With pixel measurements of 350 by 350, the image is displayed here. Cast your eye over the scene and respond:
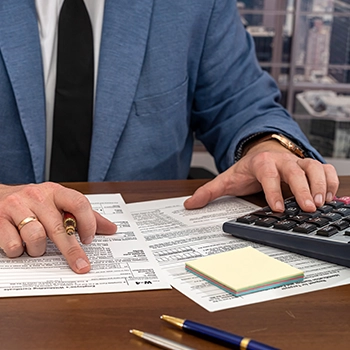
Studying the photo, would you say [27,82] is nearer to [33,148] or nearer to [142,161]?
[33,148]

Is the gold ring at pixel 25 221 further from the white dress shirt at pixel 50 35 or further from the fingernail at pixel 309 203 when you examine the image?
the white dress shirt at pixel 50 35

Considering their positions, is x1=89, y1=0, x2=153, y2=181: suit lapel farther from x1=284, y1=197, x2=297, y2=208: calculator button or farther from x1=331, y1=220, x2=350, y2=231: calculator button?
x1=331, y1=220, x2=350, y2=231: calculator button

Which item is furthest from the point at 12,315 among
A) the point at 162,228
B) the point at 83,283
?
the point at 162,228

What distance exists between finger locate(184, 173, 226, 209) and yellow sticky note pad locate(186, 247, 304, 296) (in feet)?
0.76

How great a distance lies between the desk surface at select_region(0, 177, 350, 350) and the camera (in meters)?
0.48

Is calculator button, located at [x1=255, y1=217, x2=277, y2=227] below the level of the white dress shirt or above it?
below

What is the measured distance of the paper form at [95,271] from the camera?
588mm

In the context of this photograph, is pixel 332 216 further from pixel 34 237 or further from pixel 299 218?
pixel 34 237

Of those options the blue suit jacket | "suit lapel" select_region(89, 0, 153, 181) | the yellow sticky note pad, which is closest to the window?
the blue suit jacket

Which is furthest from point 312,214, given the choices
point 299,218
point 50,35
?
point 50,35

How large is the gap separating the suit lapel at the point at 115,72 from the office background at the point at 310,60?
6.29ft

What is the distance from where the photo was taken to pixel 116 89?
122 cm

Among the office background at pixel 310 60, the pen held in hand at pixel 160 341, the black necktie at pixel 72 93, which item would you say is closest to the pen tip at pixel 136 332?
the pen held in hand at pixel 160 341

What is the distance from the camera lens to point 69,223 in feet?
2.25
